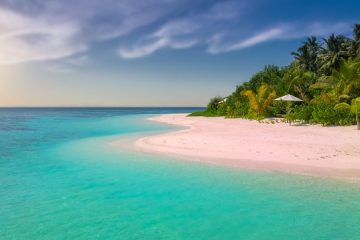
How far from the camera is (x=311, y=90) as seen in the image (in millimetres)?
32562

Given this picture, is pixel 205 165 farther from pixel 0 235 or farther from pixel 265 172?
pixel 0 235

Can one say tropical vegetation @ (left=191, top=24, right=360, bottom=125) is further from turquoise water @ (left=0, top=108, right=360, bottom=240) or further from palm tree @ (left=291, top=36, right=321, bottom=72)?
turquoise water @ (left=0, top=108, right=360, bottom=240)

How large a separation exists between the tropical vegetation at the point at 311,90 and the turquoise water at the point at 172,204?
1336 centimetres

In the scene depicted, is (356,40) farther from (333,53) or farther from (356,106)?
(356,106)

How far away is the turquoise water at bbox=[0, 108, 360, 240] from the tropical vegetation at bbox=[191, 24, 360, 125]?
13.4 meters

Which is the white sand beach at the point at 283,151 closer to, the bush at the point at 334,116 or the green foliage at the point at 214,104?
the bush at the point at 334,116

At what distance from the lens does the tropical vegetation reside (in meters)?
23.1

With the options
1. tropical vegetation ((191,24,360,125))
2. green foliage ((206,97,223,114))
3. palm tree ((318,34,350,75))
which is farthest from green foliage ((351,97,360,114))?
green foliage ((206,97,223,114))

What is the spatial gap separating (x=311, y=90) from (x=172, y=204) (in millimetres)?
28336

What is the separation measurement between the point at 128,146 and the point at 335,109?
14337mm

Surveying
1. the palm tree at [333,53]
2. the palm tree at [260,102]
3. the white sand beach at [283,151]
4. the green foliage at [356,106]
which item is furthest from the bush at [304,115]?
the palm tree at [333,53]

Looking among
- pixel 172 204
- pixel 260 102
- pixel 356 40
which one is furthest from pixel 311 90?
pixel 172 204

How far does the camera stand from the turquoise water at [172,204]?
21.1 ft

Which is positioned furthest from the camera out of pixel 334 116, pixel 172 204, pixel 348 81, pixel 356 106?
pixel 348 81
